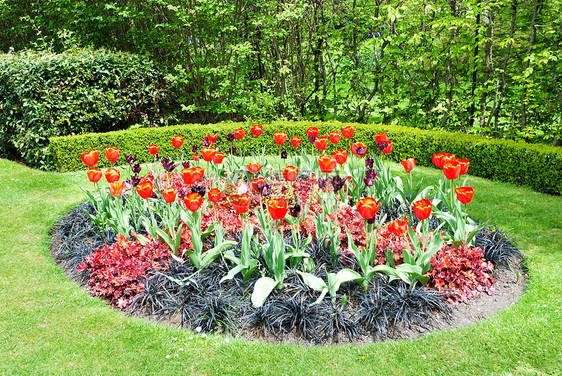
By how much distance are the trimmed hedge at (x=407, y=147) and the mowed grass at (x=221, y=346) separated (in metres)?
2.80

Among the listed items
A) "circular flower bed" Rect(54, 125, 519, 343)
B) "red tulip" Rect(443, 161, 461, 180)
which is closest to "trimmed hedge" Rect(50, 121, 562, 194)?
"circular flower bed" Rect(54, 125, 519, 343)

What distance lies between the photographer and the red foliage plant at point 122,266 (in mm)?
3928

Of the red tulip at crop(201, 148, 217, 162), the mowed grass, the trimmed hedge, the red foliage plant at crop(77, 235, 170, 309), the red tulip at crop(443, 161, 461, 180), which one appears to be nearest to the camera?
the mowed grass

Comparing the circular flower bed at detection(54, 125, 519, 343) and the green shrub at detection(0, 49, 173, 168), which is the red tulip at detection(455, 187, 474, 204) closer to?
the circular flower bed at detection(54, 125, 519, 343)

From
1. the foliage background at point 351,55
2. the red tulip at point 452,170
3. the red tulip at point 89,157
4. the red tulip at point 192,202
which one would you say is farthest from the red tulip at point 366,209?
the foliage background at point 351,55

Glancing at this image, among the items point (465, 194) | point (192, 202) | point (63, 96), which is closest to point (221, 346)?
point (192, 202)

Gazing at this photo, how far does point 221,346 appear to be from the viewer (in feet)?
10.8

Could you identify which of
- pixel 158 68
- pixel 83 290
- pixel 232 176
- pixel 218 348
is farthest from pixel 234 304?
pixel 158 68

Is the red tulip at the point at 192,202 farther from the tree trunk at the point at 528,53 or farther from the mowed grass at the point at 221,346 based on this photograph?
the tree trunk at the point at 528,53

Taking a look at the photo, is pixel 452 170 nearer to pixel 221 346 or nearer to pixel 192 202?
pixel 192 202

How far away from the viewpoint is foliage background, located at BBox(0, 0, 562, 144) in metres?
8.58

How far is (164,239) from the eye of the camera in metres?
4.03

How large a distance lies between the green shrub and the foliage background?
3.58 ft

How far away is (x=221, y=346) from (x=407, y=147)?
6.27 meters
